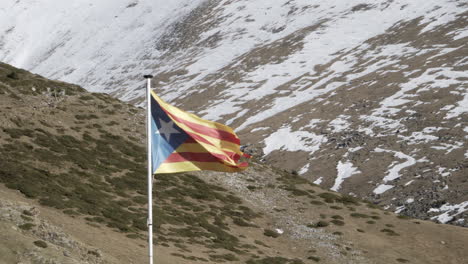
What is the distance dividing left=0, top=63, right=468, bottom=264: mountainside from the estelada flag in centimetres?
696

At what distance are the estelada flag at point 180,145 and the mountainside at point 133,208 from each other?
274 inches

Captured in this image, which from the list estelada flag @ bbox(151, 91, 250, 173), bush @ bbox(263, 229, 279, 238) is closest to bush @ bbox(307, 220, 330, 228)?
bush @ bbox(263, 229, 279, 238)

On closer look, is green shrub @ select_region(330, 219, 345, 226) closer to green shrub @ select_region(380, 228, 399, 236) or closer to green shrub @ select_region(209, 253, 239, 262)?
green shrub @ select_region(380, 228, 399, 236)

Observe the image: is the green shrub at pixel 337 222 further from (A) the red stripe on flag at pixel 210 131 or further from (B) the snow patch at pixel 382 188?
(B) the snow patch at pixel 382 188

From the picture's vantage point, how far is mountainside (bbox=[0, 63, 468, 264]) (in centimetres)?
3144

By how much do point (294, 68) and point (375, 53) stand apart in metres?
24.8

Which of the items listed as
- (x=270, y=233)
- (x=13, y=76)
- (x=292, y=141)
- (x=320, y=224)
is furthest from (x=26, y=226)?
(x=292, y=141)

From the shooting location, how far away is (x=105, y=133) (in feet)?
183

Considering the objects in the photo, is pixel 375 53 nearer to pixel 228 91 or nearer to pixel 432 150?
pixel 228 91

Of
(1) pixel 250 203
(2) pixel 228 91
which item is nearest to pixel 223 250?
(1) pixel 250 203

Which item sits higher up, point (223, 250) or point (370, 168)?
Answer: point (223, 250)

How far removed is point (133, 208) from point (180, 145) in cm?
2111

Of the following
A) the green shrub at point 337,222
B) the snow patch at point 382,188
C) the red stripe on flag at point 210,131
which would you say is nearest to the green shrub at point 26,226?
the red stripe on flag at point 210,131

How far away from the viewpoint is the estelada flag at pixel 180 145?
2117cm
